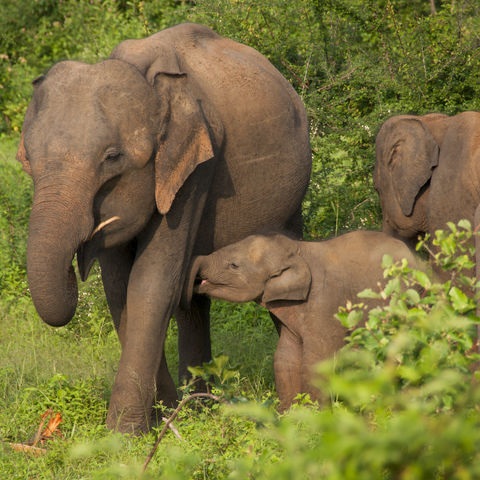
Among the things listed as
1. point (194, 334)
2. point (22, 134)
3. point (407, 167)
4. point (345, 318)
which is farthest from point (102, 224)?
point (407, 167)

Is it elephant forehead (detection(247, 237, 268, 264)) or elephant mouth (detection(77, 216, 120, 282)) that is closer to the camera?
elephant mouth (detection(77, 216, 120, 282))

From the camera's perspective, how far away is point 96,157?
4.20 meters

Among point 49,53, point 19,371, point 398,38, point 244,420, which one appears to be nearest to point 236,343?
point 19,371

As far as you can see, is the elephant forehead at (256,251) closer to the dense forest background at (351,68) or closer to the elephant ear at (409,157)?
the elephant ear at (409,157)

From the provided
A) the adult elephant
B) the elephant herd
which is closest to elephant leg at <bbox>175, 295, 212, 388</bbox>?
the elephant herd

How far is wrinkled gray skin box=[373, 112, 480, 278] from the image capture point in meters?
5.66

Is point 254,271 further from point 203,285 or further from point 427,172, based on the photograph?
point 427,172

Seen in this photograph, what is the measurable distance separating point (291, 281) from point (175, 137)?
3.42 ft

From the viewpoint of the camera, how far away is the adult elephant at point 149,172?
417 cm

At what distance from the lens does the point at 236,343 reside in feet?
21.6

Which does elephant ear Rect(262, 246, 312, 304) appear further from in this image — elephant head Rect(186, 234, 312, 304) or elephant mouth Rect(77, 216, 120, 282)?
elephant mouth Rect(77, 216, 120, 282)

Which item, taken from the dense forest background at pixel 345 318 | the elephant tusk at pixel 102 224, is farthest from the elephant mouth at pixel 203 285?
the elephant tusk at pixel 102 224

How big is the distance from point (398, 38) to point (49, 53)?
6.63 metres

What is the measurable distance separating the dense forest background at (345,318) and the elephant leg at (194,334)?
25 centimetres
